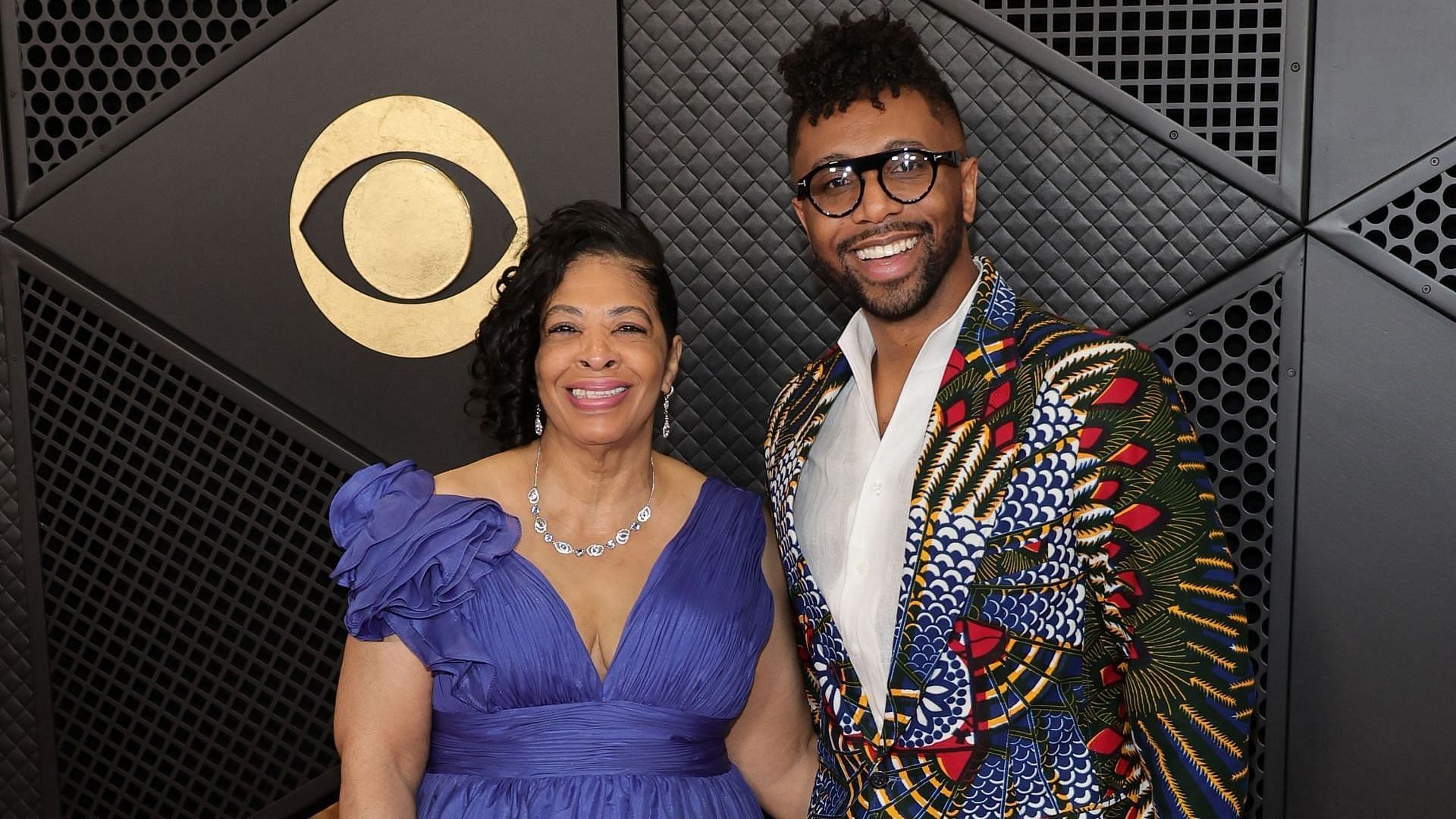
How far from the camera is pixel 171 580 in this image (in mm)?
2951

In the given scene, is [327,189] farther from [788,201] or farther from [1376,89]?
[1376,89]

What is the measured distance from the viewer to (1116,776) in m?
1.77

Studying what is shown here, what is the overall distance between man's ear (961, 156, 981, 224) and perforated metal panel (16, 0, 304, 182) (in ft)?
5.54

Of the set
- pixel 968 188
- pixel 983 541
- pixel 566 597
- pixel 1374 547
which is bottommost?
pixel 566 597

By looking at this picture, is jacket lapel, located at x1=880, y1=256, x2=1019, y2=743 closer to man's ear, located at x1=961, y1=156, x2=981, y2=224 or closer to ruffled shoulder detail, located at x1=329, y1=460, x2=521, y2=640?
man's ear, located at x1=961, y1=156, x2=981, y2=224

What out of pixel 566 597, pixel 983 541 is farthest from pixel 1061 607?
pixel 566 597

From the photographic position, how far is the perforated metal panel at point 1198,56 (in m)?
2.45

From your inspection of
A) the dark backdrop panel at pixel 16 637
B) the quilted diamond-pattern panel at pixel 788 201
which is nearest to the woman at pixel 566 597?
the quilted diamond-pattern panel at pixel 788 201

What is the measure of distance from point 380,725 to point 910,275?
110 cm

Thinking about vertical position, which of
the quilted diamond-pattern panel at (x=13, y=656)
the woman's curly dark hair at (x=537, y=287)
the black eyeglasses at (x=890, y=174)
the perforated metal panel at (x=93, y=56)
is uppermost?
the perforated metal panel at (x=93, y=56)

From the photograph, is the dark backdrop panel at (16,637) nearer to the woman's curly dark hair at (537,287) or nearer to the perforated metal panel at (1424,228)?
the woman's curly dark hair at (537,287)

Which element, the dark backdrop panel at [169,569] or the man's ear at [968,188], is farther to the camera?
the dark backdrop panel at [169,569]

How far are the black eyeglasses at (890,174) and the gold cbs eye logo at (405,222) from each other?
982 millimetres

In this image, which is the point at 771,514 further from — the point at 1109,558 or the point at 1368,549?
the point at 1368,549
